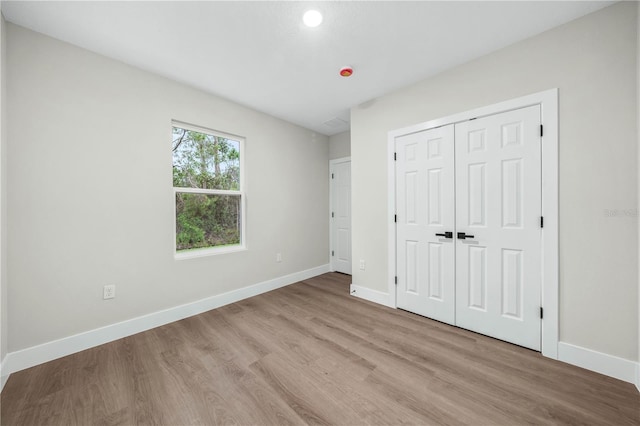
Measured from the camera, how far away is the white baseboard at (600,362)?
5.38ft

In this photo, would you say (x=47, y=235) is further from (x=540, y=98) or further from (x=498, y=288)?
(x=540, y=98)

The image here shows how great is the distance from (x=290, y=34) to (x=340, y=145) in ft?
8.52

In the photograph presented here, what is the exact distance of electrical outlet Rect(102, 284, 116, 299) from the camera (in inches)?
86.4

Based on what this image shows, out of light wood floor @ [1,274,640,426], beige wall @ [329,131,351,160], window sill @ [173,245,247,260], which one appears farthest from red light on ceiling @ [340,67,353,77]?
light wood floor @ [1,274,640,426]

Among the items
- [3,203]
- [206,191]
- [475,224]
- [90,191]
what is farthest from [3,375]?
[475,224]

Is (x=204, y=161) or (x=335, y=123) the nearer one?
(x=204, y=161)

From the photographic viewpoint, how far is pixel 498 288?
7.18 feet

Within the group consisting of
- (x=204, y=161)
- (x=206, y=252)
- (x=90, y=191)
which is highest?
(x=204, y=161)

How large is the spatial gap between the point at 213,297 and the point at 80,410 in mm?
1498

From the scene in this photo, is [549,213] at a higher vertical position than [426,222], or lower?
higher

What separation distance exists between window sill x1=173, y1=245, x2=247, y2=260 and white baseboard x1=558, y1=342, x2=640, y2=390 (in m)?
3.35

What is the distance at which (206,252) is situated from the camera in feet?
9.71

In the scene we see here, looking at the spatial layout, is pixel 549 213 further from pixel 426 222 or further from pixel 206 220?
pixel 206 220

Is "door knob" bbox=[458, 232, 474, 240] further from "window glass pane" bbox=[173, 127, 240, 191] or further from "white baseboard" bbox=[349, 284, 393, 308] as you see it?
"window glass pane" bbox=[173, 127, 240, 191]
